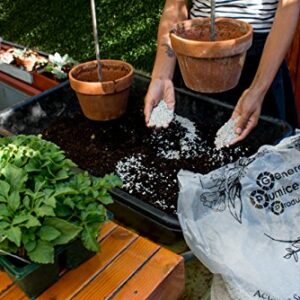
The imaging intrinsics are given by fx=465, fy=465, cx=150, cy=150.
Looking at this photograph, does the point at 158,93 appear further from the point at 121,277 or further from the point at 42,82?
the point at 42,82

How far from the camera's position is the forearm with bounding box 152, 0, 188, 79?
158 cm

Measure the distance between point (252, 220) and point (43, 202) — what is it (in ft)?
1.59

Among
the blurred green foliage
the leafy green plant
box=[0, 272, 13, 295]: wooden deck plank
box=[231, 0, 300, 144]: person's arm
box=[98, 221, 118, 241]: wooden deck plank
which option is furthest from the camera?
the blurred green foliage

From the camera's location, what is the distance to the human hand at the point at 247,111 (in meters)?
1.34

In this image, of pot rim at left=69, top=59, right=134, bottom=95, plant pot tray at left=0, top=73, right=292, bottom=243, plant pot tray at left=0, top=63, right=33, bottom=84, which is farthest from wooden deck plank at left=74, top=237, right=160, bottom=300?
plant pot tray at left=0, top=63, right=33, bottom=84

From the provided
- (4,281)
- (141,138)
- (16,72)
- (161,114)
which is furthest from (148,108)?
(16,72)

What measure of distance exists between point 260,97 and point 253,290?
0.57 m

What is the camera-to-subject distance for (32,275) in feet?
3.26

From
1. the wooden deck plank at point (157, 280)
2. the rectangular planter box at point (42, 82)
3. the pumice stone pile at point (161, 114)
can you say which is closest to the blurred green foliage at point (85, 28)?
the rectangular planter box at point (42, 82)

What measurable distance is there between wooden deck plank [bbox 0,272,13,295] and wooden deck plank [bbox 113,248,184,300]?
10.3 inches

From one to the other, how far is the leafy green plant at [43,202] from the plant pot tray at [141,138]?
12.6 inches

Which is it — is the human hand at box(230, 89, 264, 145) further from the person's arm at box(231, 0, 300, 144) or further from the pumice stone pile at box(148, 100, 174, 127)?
the pumice stone pile at box(148, 100, 174, 127)

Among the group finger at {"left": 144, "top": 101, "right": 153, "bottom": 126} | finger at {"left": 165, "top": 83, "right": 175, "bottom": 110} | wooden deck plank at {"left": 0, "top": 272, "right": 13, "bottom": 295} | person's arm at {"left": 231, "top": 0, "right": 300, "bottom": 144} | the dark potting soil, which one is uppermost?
person's arm at {"left": 231, "top": 0, "right": 300, "bottom": 144}

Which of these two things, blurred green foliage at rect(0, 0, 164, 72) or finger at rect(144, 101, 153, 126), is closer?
finger at rect(144, 101, 153, 126)
